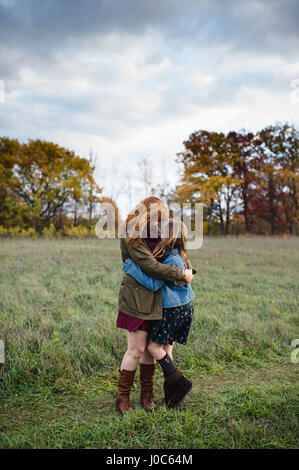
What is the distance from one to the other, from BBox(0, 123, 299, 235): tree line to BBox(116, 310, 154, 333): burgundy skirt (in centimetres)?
2037

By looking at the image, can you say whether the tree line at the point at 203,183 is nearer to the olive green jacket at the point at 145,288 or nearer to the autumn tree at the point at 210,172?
the autumn tree at the point at 210,172

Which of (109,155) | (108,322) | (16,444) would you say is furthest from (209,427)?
(109,155)

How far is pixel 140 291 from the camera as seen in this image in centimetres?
258

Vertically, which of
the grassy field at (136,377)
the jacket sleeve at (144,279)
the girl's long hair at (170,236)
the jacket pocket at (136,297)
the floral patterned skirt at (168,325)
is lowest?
the grassy field at (136,377)

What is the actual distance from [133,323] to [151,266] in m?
0.51

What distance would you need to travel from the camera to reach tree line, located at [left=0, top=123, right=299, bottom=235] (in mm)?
21812

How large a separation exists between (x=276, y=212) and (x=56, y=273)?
24406 mm

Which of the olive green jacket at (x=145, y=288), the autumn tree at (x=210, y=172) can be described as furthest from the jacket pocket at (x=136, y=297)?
the autumn tree at (x=210, y=172)

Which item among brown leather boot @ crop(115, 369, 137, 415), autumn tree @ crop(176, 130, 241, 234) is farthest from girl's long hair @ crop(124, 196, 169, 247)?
autumn tree @ crop(176, 130, 241, 234)

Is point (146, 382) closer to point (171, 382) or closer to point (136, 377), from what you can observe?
point (171, 382)

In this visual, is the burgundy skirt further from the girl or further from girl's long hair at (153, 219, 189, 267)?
girl's long hair at (153, 219, 189, 267)

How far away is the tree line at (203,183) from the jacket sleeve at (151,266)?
2048 cm

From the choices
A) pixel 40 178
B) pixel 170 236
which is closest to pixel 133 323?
pixel 170 236

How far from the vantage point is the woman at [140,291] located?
2.54 meters
